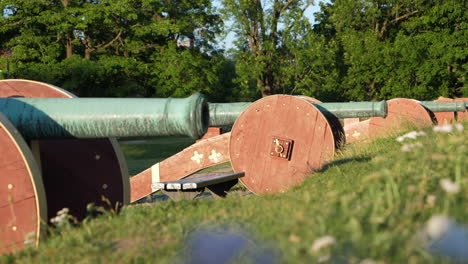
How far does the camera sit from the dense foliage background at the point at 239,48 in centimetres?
2650

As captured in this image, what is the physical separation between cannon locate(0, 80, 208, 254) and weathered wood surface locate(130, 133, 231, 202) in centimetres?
430

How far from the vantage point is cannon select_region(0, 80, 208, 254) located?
4.01 metres

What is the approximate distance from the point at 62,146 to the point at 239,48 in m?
27.5

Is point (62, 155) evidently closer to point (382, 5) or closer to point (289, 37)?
point (289, 37)

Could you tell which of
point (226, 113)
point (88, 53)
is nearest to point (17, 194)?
point (226, 113)

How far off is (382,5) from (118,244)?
33.5 m

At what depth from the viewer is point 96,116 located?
176 inches

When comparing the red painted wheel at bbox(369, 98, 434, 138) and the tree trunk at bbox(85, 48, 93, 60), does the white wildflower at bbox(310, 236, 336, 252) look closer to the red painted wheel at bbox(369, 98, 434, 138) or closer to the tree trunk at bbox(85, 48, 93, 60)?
the red painted wheel at bbox(369, 98, 434, 138)

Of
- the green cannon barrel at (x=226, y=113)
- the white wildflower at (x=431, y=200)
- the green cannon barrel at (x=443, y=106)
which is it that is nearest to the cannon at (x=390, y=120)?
the green cannon barrel at (x=443, y=106)

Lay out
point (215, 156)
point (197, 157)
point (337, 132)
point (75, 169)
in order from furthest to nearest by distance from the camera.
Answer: point (197, 157)
point (215, 156)
point (337, 132)
point (75, 169)

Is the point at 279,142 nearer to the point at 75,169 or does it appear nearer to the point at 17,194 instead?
the point at 75,169

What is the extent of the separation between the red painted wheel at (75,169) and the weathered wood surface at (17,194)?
0.61m

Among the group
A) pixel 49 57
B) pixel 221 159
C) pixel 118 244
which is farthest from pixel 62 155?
pixel 49 57

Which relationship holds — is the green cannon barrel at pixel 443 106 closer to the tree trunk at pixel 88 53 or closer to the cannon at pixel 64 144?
the cannon at pixel 64 144
